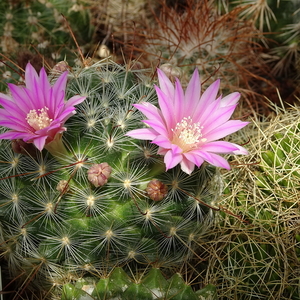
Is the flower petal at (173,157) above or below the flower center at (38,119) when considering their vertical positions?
below

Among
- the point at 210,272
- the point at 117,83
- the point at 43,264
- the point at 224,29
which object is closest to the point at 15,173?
the point at 43,264

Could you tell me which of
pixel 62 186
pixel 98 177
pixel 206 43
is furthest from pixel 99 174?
pixel 206 43

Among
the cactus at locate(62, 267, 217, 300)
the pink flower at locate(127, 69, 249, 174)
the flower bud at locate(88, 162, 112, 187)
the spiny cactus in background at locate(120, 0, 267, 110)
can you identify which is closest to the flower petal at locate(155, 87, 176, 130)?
the pink flower at locate(127, 69, 249, 174)

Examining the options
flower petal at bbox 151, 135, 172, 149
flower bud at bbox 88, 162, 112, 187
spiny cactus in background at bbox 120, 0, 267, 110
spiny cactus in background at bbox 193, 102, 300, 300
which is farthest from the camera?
spiny cactus in background at bbox 120, 0, 267, 110

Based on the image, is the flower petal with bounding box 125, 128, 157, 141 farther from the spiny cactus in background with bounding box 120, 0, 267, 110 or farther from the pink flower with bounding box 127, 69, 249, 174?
the spiny cactus in background with bounding box 120, 0, 267, 110

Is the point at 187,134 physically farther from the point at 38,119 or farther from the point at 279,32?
the point at 279,32

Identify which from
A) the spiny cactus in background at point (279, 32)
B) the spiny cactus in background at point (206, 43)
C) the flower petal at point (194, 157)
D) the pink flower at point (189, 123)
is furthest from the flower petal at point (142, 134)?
the spiny cactus in background at point (279, 32)

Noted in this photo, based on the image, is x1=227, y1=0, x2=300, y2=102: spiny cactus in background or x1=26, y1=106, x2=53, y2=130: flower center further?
x1=227, y1=0, x2=300, y2=102: spiny cactus in background

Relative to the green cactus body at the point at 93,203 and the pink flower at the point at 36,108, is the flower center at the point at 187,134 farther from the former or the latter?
the pink flower at the point at 36,108
